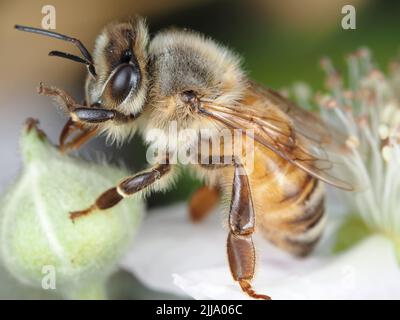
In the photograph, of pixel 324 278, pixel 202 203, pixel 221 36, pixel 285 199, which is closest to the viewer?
pixel 285 199

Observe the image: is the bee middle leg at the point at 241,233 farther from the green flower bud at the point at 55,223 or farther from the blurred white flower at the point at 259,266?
the green flower bud at the point at 55,223

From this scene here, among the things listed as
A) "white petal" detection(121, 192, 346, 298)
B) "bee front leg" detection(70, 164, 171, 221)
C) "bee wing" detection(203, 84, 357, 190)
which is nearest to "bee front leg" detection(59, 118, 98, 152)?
"bee front leg" detection(70, 164, 171, 221)

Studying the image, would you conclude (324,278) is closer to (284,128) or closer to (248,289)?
(248,289)

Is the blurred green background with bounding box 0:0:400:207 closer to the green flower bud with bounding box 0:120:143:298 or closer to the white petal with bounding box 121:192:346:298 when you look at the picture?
the white petal with bounding box 121:192:346:298

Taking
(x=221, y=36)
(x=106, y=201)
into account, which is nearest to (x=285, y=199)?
(x=106, y=201)

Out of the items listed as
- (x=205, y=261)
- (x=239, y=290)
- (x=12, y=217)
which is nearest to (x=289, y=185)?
(x=239, y=290)
